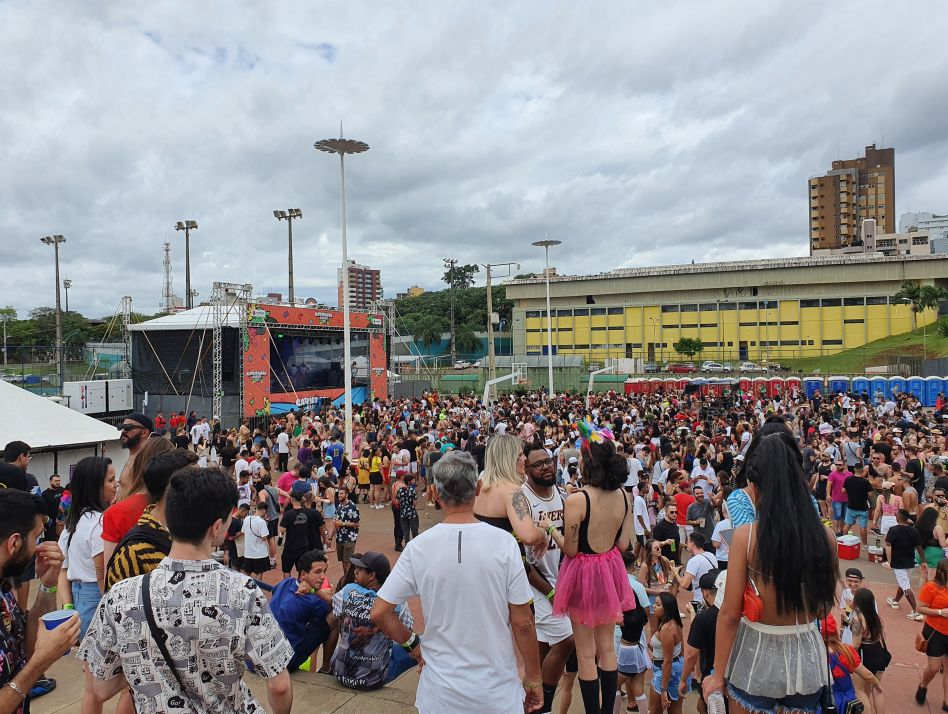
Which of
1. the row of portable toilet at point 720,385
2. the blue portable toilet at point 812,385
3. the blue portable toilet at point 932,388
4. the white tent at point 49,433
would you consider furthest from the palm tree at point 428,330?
the white tent at point 49,433

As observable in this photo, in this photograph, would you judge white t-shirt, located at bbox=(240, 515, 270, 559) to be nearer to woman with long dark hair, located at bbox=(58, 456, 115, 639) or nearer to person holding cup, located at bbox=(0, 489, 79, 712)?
woman with long dark hair, located at bbox=(58, 456, 115, 639)

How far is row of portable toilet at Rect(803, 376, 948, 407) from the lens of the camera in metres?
27.3

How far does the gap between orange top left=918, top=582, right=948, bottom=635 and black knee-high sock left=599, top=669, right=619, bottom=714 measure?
2981mm

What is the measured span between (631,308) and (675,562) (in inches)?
2269

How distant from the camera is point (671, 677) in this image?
4.27 m

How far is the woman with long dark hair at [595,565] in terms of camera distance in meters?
3.26

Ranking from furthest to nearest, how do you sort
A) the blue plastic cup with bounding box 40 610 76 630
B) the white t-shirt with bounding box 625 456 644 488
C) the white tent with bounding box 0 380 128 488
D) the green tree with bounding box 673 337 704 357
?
the green tree with bounding box 673 337 704 357 → the white tent with bounding box 0 380 128 488 → the white t-shirt with bounding box 625 456 644 488 → the blue plastic cup with bounding box 40 610 76 630

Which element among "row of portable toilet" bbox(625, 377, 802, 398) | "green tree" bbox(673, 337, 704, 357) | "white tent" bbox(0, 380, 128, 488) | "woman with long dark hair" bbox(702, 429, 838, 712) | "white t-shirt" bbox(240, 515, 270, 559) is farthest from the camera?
"green tree" bbox(673, 337, 704, 357)

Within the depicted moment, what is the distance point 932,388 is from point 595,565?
31.1m

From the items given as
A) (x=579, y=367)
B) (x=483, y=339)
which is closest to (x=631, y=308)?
(x=483, y=339)

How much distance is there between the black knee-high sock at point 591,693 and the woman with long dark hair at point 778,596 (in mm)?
1157

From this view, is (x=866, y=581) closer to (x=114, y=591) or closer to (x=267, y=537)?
(x=267, y=537)

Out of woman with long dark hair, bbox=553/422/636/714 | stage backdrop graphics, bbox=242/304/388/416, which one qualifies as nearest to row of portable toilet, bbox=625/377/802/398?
stage backdrop graphics, bbox=242/304/388/416

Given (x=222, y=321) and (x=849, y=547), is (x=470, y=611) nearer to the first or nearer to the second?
(x=849, y=547)
